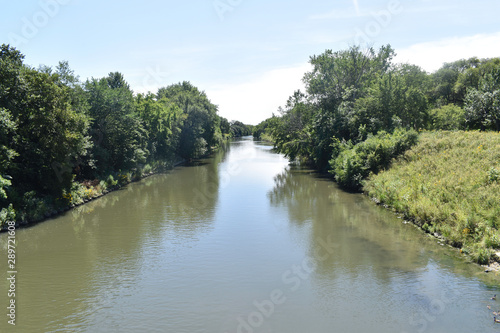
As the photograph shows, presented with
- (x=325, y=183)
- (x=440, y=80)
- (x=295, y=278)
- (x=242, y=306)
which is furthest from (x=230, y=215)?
(x=440, y=80)

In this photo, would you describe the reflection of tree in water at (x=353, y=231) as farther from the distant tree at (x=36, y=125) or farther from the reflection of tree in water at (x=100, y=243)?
the distant tree at (x=36, y=125)

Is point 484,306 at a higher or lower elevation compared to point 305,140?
lower

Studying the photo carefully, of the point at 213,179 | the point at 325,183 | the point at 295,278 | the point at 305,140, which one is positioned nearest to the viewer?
the point at 295,278

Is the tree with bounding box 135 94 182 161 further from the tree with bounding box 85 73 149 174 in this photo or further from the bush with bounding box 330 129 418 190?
the bush with bounding box 330 129 418 190

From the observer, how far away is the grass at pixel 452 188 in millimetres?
16244

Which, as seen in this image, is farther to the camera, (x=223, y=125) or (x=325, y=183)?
(x=223, y=125)

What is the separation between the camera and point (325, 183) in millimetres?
39812

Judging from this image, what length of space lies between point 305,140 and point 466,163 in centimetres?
3085

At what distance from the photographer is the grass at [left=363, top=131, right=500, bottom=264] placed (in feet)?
53.3

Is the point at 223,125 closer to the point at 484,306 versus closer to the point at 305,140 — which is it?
the point at 305,140

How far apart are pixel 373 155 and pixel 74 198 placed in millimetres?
25542

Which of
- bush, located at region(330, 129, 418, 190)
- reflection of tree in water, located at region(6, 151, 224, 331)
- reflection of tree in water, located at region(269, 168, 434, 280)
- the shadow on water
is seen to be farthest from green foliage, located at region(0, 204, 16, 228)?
bush, located at region(330, 129, 418, 190)

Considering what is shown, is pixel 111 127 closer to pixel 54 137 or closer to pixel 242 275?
pixel 54 137

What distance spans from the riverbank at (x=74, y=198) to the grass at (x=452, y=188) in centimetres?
2384
